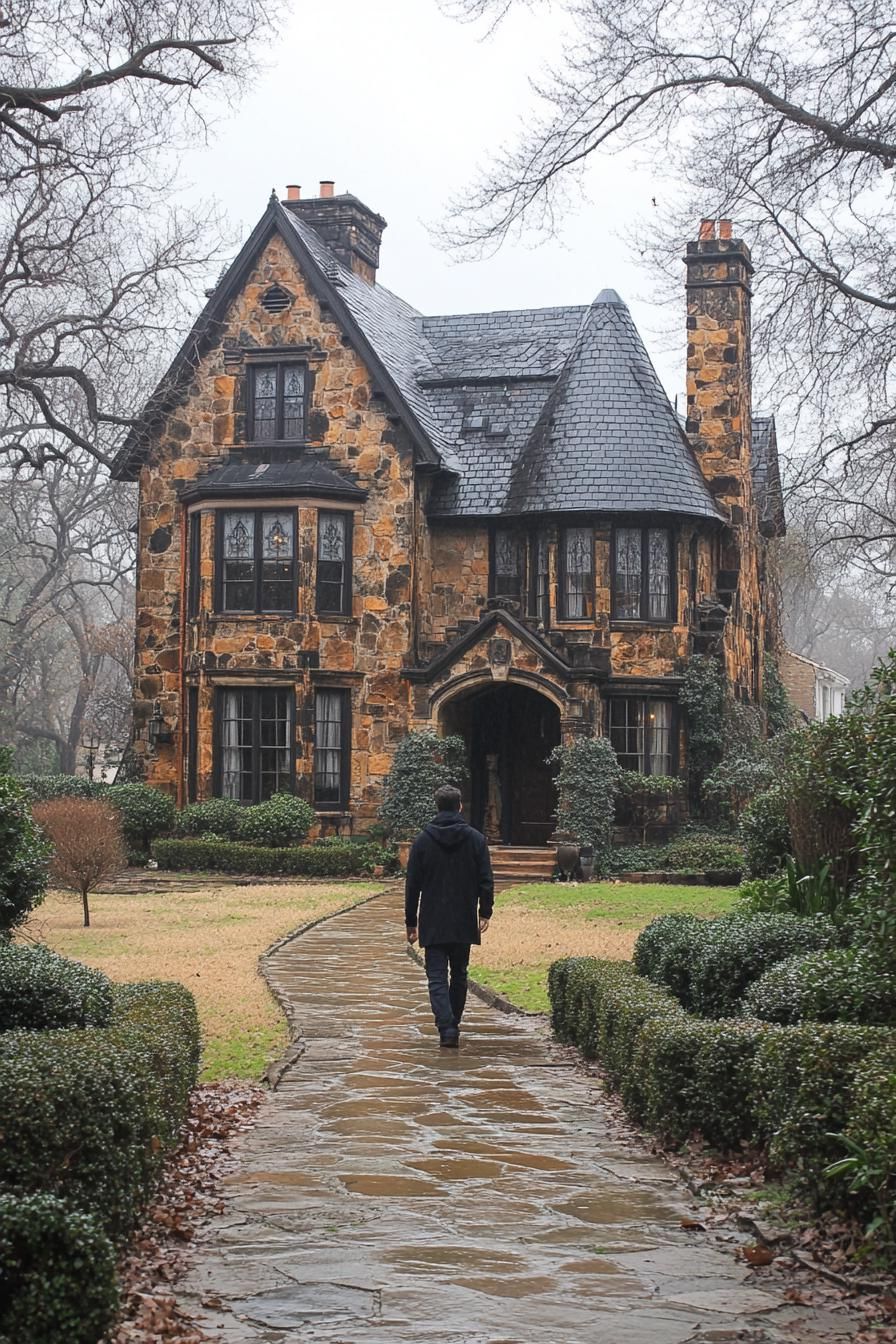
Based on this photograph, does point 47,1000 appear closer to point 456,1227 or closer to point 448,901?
point 456,1227

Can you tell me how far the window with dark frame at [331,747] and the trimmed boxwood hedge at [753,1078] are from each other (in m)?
19.3

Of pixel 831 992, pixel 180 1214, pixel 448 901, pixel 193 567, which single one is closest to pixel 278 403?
pixel 193 567

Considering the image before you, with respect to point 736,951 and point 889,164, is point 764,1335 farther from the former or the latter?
point 889,164

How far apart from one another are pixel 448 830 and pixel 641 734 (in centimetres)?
1877

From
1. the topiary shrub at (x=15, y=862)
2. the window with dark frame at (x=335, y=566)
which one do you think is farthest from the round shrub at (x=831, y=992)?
the window with dark frame at (x=335, y=566)

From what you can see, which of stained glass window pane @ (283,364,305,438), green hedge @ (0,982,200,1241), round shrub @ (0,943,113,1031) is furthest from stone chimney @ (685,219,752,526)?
green hedge @ (0,982,200,1241)

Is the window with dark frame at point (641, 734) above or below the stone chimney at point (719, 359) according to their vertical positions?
below

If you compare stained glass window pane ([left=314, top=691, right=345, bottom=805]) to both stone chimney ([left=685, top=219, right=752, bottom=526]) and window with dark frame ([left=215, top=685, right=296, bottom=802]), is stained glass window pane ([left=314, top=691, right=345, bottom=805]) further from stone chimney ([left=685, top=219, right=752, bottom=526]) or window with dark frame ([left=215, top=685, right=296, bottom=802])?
stone chimney ([left=685, top=219, right=752, bottom=526])

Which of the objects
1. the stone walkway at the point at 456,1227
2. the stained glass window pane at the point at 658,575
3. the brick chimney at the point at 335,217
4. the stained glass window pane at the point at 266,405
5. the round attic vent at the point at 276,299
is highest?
the brick chimney at the point at 335,217

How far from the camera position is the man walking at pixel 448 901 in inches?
482

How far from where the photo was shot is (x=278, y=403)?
32.2m

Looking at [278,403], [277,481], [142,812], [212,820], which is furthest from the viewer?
[278,403]

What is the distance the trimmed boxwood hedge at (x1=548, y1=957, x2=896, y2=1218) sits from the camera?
7.15 meters

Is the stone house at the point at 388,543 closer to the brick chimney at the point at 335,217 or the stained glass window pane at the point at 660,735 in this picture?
the stained glass window pane at the point at 660,735
